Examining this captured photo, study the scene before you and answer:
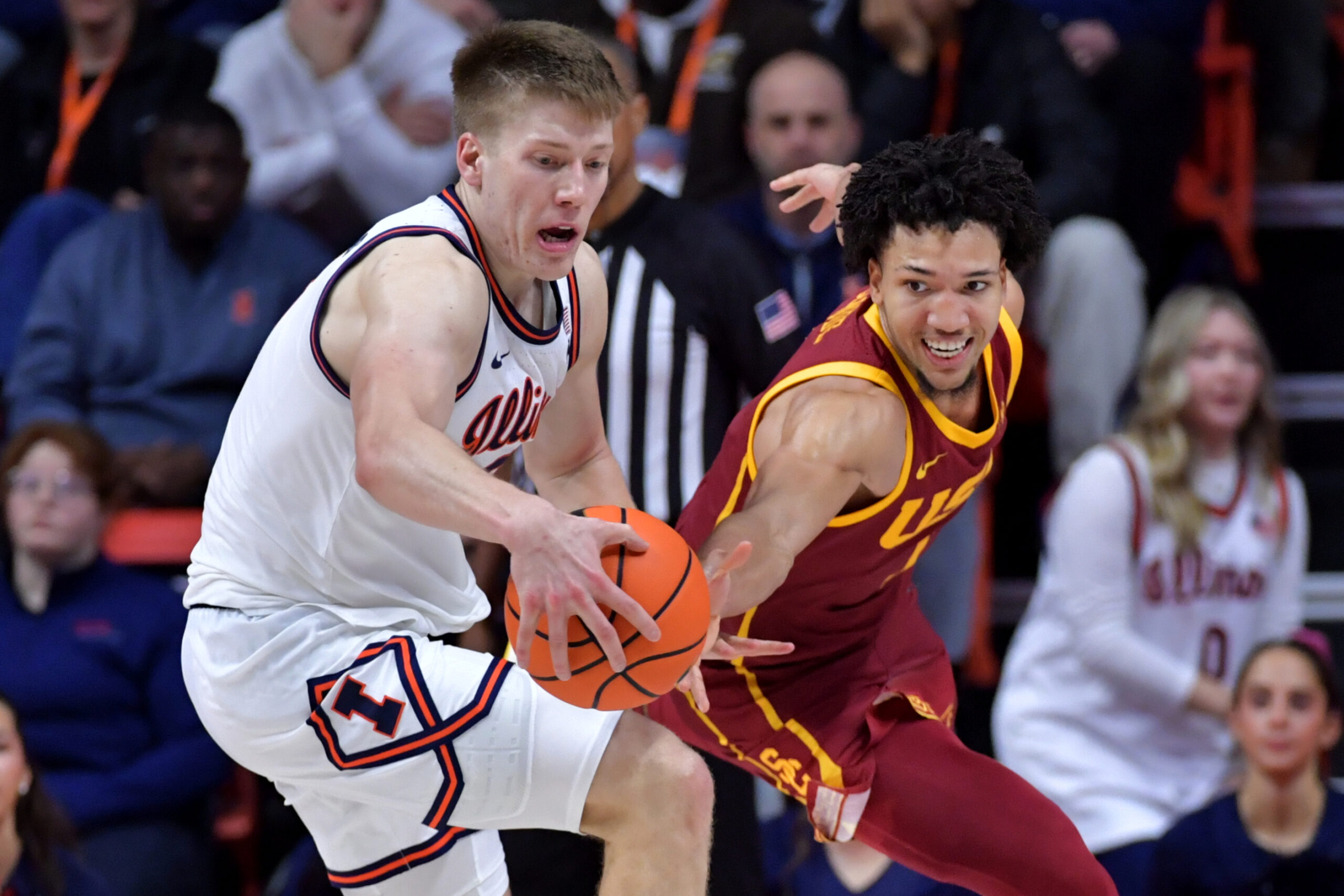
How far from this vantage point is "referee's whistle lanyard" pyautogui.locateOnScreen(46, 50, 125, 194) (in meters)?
7.06

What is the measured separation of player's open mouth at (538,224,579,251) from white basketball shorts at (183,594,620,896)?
79 centimetres

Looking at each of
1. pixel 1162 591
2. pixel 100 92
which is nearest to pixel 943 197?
pixel 1162 591

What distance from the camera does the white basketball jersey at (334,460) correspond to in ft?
11.2

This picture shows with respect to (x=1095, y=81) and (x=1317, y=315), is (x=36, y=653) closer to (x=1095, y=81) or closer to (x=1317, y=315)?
(x=1095, y=81)

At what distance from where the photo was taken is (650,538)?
3.19m

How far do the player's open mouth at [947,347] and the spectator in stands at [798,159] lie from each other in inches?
93.7

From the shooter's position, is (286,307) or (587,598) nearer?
(587,598)

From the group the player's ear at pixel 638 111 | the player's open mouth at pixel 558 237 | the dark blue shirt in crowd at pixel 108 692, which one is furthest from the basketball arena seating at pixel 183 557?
the player's open mouth at pixel 558 237

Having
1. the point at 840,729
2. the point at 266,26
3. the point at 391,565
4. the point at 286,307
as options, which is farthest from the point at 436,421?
the point at 266,26

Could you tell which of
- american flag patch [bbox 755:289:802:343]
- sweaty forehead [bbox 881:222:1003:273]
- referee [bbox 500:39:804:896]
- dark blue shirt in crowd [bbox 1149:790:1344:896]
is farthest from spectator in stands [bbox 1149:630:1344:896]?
sweaty forehead [bbox 881:222:1003:273]

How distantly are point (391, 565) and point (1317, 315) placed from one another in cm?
526

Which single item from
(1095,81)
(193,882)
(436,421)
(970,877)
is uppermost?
(1095,81)

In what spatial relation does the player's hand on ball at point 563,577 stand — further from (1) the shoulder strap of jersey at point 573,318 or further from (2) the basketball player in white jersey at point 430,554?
(1) the shoulder strap of jersey at point 573,318

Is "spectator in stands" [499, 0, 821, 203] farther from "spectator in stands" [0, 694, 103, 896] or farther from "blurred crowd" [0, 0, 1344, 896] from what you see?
"spectator in stands" [0, 694, 103, 896]
